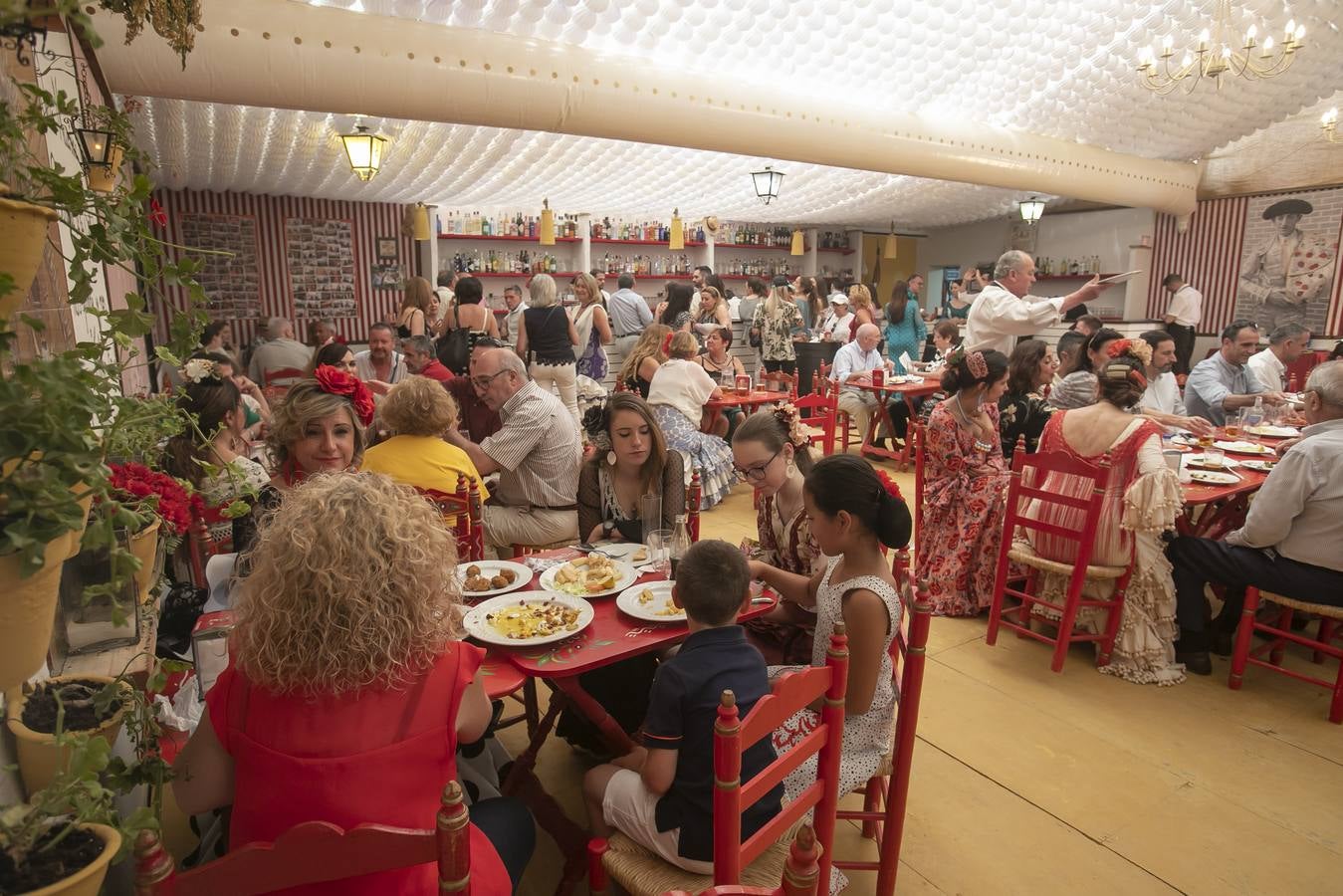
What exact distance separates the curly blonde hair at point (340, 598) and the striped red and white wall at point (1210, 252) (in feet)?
41.4

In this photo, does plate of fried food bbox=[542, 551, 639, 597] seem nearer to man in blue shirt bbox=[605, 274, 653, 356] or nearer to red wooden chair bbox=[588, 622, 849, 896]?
red wooden chair bbox=[588, 622, 849, 896]

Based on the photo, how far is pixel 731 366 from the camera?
718 centimetres

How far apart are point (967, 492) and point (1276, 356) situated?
12.7ft

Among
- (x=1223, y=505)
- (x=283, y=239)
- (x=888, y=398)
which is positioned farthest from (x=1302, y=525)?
(x=283, y=239)

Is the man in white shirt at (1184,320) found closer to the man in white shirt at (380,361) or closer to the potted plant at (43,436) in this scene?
the man in white shirt at (380,361)

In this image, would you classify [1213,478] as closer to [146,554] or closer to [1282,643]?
[1282,643]

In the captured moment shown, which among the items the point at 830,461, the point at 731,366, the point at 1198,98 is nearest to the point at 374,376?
the point at 731,366

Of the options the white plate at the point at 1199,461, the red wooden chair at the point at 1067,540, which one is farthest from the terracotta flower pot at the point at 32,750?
the white plate at the point at 1199,461

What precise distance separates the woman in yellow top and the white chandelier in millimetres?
5845

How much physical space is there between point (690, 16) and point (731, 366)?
288 centimetres

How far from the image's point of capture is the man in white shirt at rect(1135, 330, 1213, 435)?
4.91 m

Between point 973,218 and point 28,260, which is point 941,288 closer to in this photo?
point 973,218

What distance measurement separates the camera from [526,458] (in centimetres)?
380

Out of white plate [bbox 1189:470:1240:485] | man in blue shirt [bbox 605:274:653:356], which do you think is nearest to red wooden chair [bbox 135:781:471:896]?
white plate [bbox 1189:470:1240:485]
